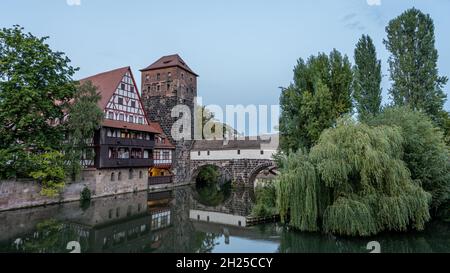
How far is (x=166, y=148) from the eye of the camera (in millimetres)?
29078

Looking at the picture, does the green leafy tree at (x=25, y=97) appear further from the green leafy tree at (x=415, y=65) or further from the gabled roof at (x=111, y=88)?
the green leafy tree at (x=415, y=65)

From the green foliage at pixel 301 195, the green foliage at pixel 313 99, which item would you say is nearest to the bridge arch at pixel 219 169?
the green foliage at pixel 313 99

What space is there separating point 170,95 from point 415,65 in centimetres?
2122

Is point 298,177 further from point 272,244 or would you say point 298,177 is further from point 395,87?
point 395,87

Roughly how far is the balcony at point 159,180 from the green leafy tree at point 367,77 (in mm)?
17477

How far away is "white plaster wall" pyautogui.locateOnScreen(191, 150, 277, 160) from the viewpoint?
27578 millimetres

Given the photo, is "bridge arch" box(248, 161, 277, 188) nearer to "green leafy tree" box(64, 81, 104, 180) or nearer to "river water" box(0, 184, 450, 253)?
"river water" box(0, 184, 450, 253)

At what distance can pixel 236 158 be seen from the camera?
29047 millimetres

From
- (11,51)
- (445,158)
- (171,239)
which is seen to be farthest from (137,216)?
(445,158)

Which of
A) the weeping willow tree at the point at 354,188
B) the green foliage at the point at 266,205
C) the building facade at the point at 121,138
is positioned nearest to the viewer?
the weeping willow tree at the point at 354,188

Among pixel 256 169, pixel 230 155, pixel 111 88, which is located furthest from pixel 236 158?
pixel 111 88

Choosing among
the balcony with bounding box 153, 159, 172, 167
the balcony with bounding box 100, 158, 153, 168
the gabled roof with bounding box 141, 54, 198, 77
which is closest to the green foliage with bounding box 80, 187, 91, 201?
the balcony with bounding box 100, 158, 153, 168

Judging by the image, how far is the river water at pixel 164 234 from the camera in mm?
Answer: 9523
